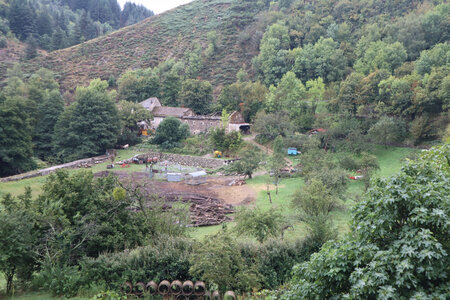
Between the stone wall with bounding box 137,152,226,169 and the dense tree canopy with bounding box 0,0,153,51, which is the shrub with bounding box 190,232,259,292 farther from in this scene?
the dense tree canopy with bounding box 0,0,153,51

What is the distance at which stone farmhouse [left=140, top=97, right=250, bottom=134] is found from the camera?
52031 millimetres

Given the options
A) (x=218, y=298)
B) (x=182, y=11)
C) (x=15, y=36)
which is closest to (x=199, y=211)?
(x=218, y=298)

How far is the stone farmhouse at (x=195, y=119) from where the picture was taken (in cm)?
5203

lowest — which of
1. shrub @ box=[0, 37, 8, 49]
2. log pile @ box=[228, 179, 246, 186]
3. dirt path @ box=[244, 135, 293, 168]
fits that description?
dirt path @ box=[244, 135, 293, 168]

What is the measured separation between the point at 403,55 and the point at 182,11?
3391 inches

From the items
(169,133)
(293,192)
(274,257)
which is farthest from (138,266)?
(169,133)

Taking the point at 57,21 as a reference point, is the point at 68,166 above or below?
Answer: below

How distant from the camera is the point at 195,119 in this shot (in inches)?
2146

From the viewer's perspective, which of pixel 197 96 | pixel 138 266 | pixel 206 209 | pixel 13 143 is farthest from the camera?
pixel 197 96

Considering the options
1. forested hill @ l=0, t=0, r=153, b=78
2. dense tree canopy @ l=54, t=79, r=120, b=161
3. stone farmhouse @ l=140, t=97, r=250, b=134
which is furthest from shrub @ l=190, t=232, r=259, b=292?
forested hill @ l=0, t=0, r=153, b=78

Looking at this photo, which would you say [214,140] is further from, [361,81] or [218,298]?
[218,298]

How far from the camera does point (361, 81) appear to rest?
1794 inches

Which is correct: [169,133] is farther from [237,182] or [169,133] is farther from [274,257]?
[274,257]

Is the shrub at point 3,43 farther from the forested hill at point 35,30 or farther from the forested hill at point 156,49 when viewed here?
the forested hill at point 156,49
